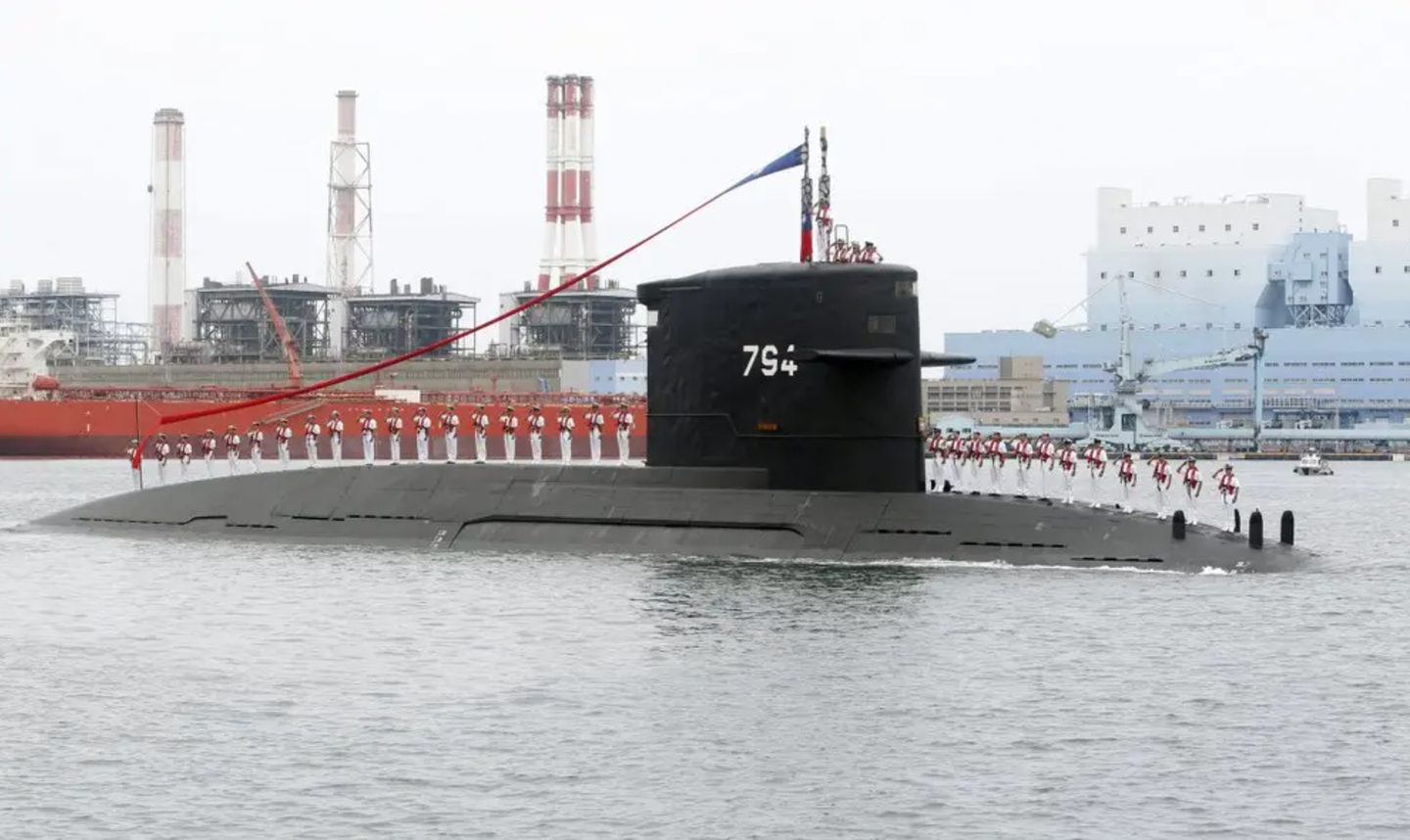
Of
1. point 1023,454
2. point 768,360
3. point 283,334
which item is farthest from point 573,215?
point 768,360

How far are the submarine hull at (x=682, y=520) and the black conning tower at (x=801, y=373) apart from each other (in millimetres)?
353

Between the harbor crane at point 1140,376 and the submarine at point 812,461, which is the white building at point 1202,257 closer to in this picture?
the harbor crane at point 1140,376

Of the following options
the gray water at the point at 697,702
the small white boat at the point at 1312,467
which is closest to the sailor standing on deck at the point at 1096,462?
the gray water at the point at 697,702

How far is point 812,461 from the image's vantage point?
25.5 meters

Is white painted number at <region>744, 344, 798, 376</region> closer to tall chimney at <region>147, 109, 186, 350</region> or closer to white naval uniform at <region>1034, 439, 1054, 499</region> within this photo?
white naval uniform at <region>1034, 439, 1054, 499</region>

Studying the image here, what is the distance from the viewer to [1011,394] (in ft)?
416

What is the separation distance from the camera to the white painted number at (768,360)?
25.3 metres

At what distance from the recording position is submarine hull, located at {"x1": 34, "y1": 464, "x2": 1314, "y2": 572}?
81.1 feet

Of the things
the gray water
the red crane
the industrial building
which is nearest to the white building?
the industrial building

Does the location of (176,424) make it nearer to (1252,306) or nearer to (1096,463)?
(1096,463)

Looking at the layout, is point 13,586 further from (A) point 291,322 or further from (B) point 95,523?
(A) point 291,322

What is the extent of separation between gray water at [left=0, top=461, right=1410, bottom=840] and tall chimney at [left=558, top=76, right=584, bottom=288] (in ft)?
262

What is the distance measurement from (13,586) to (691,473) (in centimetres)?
931

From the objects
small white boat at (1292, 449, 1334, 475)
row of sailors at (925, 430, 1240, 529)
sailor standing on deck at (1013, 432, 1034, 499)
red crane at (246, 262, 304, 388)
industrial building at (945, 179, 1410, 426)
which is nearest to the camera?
row of sailors at (925, 430, 1240, 529)
